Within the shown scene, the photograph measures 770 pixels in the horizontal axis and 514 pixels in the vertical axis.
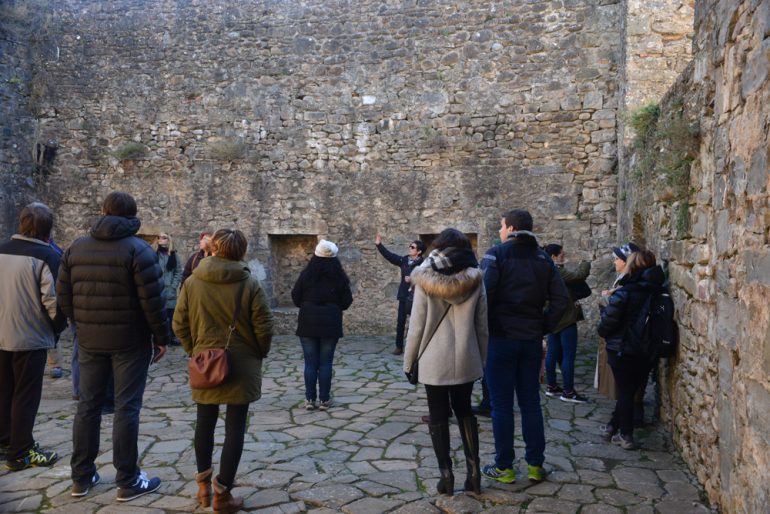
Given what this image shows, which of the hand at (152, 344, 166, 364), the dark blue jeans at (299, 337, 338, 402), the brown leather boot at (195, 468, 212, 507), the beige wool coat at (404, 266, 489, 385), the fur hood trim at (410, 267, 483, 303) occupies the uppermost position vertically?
the fur hood trim at (410, 267, 483, 303)

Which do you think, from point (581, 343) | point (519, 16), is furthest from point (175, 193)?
point (581, 343)

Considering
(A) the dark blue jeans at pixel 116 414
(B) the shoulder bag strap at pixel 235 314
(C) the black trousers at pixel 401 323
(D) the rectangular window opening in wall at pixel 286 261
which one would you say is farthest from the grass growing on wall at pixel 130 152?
(B) the shoulder bag strap at pixel 235 314

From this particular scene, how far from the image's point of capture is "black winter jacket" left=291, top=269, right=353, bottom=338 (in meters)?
5.75

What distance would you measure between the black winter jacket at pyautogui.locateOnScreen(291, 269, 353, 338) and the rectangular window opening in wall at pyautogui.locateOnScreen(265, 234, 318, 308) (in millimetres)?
4608

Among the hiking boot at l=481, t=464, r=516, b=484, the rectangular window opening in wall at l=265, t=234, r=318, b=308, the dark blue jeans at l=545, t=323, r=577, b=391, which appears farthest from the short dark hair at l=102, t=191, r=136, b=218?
the rectangular window opening in wall at l=265, t=234, r=318, b=308

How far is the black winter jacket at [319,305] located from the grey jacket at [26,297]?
2104mm

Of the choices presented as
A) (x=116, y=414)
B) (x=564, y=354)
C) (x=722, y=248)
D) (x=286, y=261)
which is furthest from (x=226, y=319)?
(x=286, y=261)

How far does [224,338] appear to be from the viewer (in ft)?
11.7

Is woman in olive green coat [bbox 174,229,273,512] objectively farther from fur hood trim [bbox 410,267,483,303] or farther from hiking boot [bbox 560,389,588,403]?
hiking boot [bbox 560,389,588,403]

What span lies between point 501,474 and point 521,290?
3.93 ft

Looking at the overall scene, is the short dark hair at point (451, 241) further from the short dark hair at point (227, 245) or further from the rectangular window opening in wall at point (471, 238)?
the rectangular window opening in wall at point (471, 238)

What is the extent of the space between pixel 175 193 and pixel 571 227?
6.54m

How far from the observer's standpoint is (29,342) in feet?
13.8

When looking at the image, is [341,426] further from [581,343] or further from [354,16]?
[354,16]
